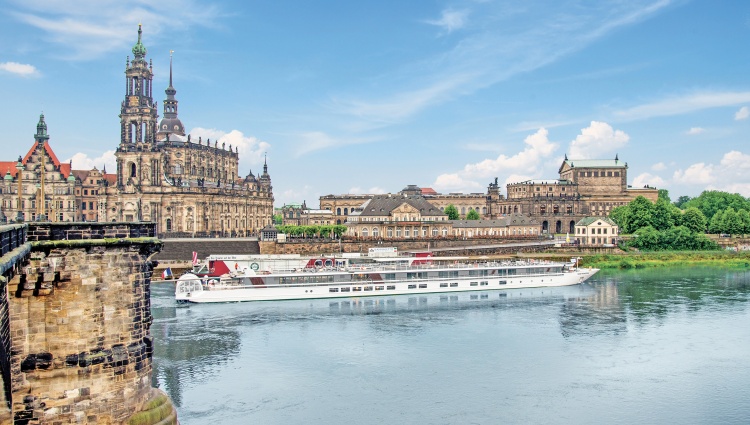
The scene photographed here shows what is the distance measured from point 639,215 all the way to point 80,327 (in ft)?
321

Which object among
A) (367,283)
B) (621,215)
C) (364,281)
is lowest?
(367,283)

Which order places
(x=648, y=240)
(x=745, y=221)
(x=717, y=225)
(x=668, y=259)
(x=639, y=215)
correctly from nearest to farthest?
(x=668, y=259) → (x=648, y=240) → (x=639, y=215) → (x=745, y=221) → (x=717, y=225)

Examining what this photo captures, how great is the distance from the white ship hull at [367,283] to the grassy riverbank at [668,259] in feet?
64.9

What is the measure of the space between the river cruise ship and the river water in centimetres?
200

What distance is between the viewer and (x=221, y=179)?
11206cm

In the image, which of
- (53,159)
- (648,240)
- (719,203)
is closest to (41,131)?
(53,159)

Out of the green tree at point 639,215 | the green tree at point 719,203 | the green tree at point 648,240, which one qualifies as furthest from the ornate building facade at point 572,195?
the green tree at point 648,240

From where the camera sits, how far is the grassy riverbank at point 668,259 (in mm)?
81000

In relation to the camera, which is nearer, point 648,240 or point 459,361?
point 459,361

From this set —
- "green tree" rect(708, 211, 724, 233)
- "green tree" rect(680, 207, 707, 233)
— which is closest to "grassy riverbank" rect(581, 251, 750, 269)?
"green tree" rect(680, 207, 707, 233)

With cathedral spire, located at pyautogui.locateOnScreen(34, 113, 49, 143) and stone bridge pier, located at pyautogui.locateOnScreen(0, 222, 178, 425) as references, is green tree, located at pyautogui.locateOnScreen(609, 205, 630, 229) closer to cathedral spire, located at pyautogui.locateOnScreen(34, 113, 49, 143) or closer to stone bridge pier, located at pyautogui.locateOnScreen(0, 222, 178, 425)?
cathedral spire, located at pyautogui.locateOnScreen(34, 113, 49, 143)

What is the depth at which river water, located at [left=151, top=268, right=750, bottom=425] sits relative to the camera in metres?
24.8

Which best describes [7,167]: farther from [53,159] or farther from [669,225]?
[669,225]

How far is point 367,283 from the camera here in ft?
183
